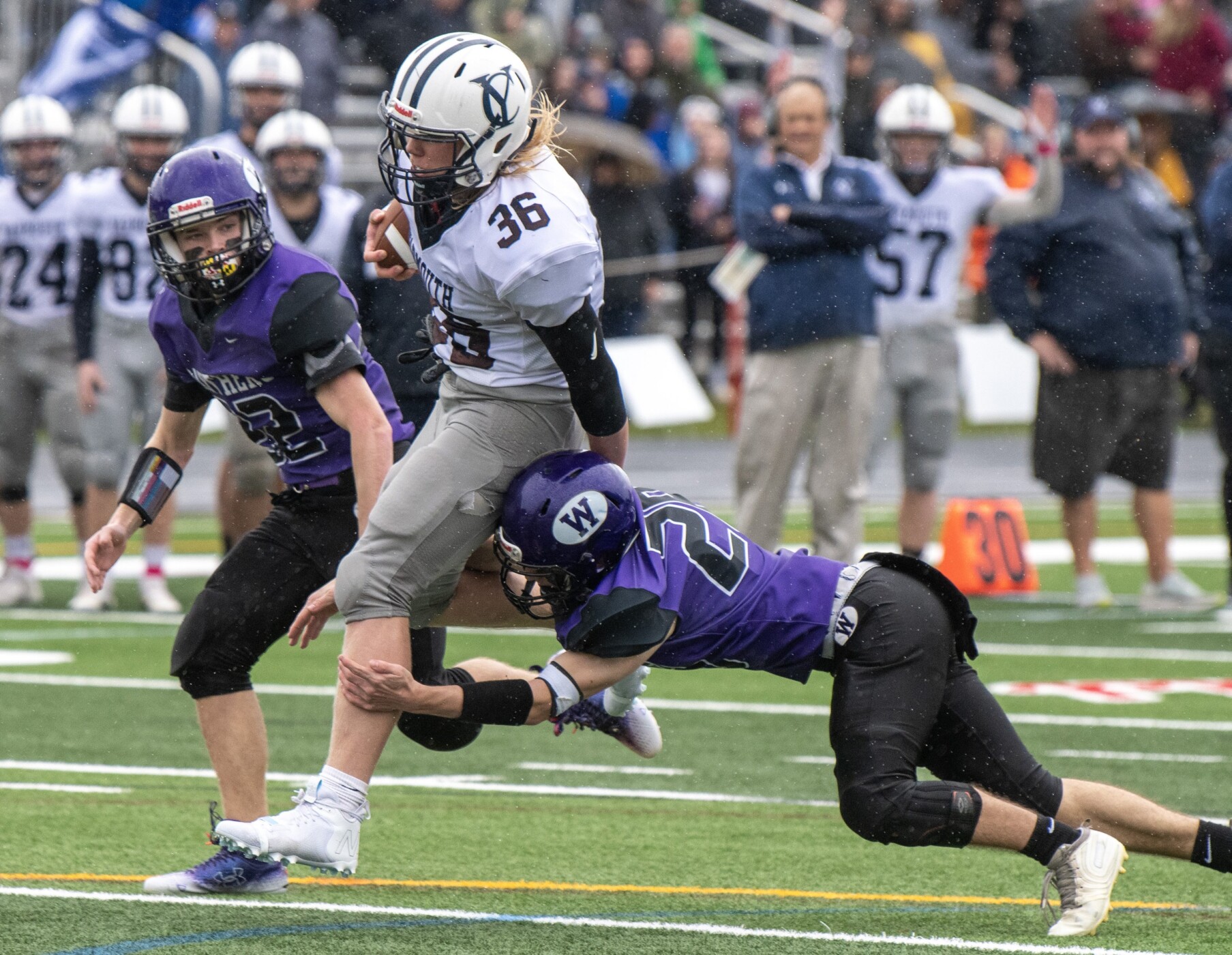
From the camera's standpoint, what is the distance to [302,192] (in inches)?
369

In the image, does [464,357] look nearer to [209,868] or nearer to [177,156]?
[177,156]

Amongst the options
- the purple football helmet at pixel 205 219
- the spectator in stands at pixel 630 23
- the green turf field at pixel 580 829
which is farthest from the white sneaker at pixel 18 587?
the spectator in stands at pixel 630 23

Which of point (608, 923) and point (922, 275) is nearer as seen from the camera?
point (608, 923)

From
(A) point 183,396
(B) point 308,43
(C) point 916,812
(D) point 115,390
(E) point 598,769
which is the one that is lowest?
(E) point 598,769

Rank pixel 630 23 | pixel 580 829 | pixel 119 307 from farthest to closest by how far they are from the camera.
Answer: pixel 630 23
pixel 119 307
pixel 580 829

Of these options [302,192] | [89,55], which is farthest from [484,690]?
[89,55]

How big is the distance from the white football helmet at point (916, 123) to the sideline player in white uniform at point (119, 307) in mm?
3307

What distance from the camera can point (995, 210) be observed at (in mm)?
10195

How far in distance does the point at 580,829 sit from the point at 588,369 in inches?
63.2

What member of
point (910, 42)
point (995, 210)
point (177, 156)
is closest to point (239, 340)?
point (177, 156)

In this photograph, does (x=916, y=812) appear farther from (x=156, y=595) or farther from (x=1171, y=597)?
(x=156, y=595)

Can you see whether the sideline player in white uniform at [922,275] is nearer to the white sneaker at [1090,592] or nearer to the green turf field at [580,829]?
the white sneaker at [1090,592]

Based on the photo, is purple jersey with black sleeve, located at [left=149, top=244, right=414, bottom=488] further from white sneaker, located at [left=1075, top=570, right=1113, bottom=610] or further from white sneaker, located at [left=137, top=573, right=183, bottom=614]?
white sneaker, located at [left=1075, top=570, right=1113, bottom=610]

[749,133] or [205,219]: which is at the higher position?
[205,219]
